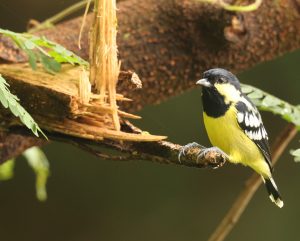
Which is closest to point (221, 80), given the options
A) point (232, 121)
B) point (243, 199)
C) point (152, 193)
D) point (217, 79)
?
point (217, 79)

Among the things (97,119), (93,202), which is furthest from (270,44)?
(93,202)

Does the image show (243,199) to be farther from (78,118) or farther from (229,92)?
(78,118)

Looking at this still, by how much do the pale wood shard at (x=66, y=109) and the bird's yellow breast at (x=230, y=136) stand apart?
1.37ft

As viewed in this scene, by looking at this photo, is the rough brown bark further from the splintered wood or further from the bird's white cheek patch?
the splintered wood

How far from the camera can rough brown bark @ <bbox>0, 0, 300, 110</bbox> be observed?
5.21 ft

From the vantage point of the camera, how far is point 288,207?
313cm

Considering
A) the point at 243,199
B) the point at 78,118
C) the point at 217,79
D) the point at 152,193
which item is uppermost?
the point at 217,79

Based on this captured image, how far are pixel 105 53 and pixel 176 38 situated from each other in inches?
19.0

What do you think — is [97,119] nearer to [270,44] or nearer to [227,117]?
[227,117]

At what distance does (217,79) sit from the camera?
1530 millimetres

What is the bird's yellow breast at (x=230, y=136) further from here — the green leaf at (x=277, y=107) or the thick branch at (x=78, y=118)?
the thick branch at (x=78, y=118)

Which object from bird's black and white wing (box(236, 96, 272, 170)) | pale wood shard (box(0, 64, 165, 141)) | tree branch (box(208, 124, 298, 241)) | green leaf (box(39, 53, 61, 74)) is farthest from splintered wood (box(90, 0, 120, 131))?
tree branch (box(208, 124, 298, 241))

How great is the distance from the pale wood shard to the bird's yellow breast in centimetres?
42

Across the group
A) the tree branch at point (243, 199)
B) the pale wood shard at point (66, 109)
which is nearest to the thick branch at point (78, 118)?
the pale wood shard at point (66, 109)
